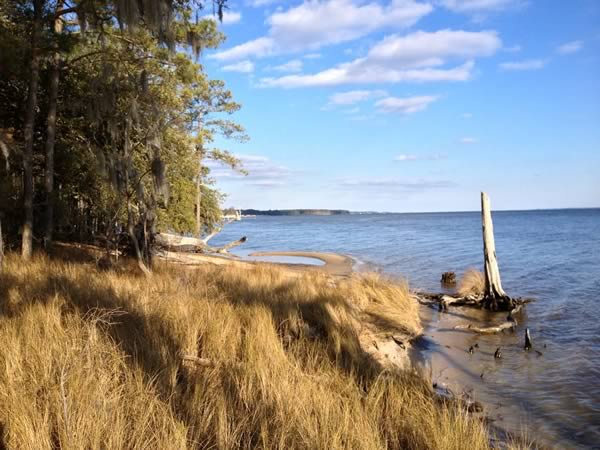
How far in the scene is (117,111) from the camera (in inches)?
Result: 503

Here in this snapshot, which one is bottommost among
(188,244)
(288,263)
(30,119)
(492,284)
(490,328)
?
(490,328)

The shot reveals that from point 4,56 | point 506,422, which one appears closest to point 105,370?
point 506,422

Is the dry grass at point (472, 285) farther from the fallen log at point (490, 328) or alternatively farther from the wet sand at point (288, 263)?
the wet sand at point (288, 263)

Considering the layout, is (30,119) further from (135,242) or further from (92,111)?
(135,242)

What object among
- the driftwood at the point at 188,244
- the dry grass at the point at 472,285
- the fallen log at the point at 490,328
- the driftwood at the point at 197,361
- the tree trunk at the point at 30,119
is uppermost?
the tree trunk at the point at 30,119

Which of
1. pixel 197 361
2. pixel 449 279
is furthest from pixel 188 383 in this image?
pixel 449 279

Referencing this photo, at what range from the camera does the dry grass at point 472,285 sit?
50.2 ft

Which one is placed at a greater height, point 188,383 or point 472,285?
point 188,383

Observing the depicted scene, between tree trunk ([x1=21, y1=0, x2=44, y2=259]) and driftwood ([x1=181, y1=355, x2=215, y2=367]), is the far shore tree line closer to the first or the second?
tree trunk ([x1=21, y1=0, x2=44, y2=259])

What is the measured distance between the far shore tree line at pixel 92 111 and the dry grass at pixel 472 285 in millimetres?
10304

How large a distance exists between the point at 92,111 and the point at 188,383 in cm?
917

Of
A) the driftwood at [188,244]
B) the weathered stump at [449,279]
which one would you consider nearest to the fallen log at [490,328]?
the weathered stump at [449,279]

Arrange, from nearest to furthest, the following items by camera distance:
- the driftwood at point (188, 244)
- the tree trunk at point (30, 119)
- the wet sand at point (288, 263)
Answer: the tree trunk at point (30, 119) → the wet sand at point (288, 263) → the driftwood at point (188, 244)

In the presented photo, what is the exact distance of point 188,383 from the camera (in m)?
4.18
